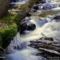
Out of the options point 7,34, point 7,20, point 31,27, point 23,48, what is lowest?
point 23,48

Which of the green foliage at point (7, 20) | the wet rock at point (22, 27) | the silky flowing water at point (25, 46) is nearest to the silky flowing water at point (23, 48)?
the silky flowing water at point (25, 46)

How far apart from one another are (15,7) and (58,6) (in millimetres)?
1491

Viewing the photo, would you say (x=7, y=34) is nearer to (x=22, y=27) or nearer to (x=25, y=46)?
(x=25, y=46)

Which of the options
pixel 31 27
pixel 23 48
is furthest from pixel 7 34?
pixel 31 27

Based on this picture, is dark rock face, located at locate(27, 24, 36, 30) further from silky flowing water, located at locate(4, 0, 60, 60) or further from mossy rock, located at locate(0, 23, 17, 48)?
mossy rock, located at locate(0, 23, 17, 48)

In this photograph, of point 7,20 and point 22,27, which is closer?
point 7,20

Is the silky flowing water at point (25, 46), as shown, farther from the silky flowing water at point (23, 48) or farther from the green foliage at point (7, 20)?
the green foliage at point (7, 20)

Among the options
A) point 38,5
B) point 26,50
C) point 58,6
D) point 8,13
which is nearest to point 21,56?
point 26,50

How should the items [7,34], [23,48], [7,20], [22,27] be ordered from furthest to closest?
1. [22,27]
2. [7,20]
3. [23,48]
4. [7,34]

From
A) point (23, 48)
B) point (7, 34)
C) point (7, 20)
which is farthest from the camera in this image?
point (7, 20)

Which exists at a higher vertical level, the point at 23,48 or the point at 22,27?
the point at 22,27

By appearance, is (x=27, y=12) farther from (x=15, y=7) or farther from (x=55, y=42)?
→ (x=55, y=42)

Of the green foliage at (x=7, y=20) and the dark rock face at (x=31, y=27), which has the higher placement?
the green foliage at (x=7, y=20)

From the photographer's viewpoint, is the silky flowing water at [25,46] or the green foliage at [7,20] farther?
the green foliage at [7,20]
